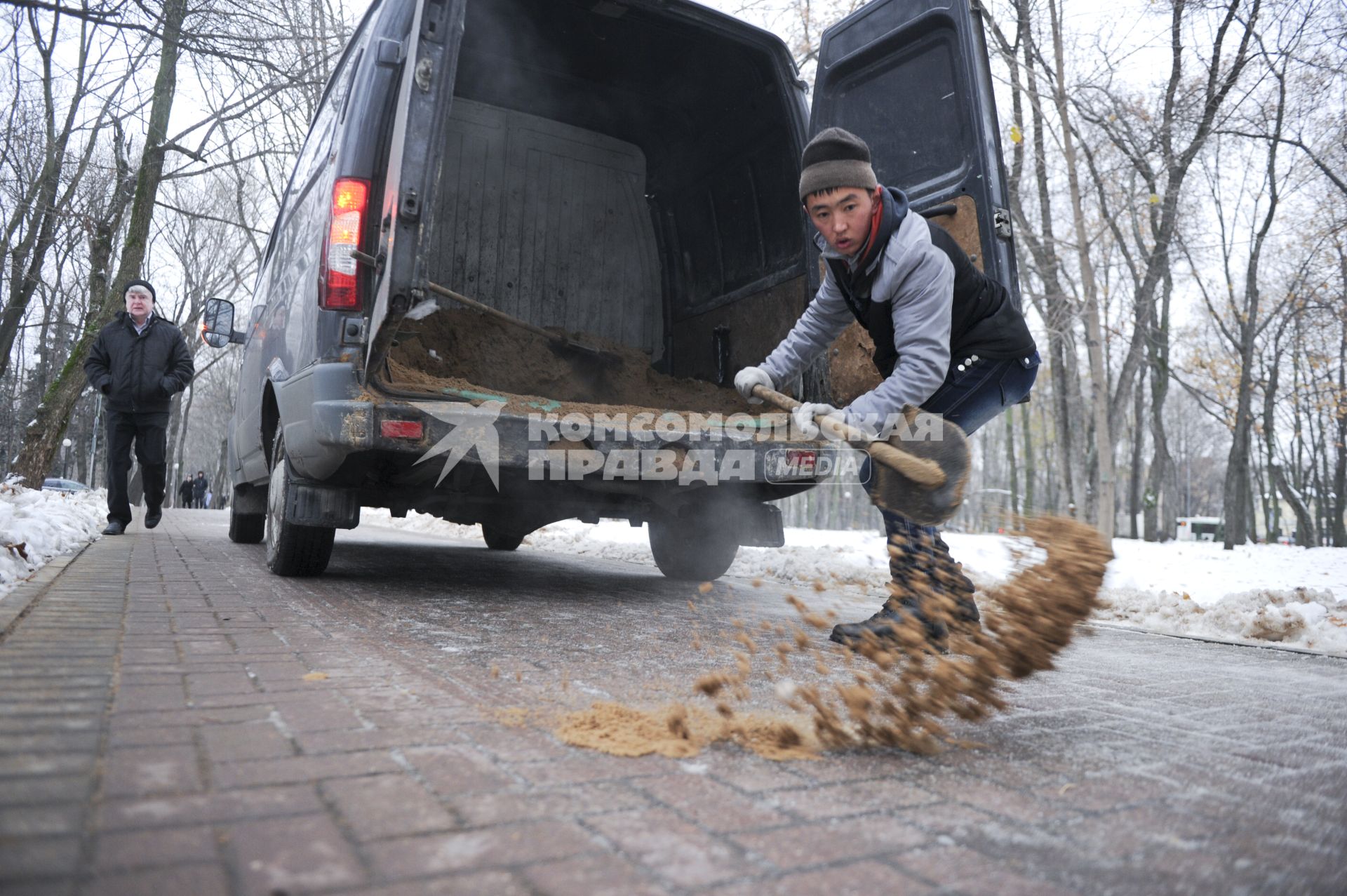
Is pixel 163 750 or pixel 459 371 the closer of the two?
pixel 163 750

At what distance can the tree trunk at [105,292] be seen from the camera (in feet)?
32.8

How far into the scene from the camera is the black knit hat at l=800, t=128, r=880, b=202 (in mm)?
2984

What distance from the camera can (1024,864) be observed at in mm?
1333

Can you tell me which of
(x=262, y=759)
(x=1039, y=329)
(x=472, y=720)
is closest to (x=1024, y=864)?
(x=472, y=720)

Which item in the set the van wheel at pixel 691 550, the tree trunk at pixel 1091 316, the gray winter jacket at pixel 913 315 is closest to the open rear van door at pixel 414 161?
the gray winter jacket at pixel 913 315

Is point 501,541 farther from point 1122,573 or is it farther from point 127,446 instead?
point 1122,573

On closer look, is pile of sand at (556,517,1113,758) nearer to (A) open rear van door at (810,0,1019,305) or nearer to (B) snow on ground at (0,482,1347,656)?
(B) snow on ground at (0,482,1347,656)

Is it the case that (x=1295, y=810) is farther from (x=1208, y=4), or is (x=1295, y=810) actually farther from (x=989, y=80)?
(x=1208, y=4)

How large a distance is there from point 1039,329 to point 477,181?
59.4ft

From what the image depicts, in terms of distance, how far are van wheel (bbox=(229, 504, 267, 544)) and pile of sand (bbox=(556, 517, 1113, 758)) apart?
572cm

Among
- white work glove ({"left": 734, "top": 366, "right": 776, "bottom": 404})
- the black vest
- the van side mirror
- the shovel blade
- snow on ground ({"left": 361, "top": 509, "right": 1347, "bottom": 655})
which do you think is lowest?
snow on ground ({"left": 361, "top": 509, "right": 1347, "bottom": 655})

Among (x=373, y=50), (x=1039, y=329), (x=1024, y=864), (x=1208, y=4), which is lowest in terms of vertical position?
(x=1024, y=864)

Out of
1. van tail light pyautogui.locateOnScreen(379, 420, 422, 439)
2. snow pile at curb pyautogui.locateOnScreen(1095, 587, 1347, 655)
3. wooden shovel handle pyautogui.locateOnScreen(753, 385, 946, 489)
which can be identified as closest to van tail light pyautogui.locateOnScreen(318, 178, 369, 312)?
van tail light pyautogui.locateOnScreen(379, 420, 422, 439)

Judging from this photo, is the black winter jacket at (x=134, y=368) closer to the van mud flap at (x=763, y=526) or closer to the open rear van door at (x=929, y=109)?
the van mud flap at (x=763, y=526)
